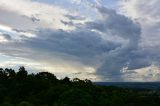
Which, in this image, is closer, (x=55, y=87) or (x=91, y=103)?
(x=91, y=103)

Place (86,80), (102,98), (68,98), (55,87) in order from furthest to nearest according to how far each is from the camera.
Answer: (86,80) < (55,87) < (102,98) < (68,98)

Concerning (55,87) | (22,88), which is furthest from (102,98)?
(22,88)

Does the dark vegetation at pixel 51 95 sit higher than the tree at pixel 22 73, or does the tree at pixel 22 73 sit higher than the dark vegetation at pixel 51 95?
the tree at pixel 22 73

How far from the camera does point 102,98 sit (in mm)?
A: 117625

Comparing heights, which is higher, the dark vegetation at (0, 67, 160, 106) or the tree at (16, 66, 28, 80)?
the tree at (16, 66, 28, 80)

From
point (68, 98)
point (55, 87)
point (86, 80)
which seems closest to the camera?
point (68, 98)

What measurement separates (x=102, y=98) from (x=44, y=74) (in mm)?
40702

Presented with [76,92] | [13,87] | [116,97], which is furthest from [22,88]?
[116,97]

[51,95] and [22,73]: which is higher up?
[22,73]

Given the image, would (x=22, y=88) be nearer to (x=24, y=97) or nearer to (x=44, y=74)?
(x=24, y=97)

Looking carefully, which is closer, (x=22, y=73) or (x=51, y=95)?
(x=51, y=95)

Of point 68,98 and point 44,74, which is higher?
point 44,74

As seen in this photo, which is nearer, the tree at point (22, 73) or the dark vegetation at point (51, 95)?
the dark vegetation at point (51, 95)

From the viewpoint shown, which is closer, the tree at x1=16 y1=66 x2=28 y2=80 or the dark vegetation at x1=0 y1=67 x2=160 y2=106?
the dark vegetation at x1=0 y1=67 x2=160 y2=106
